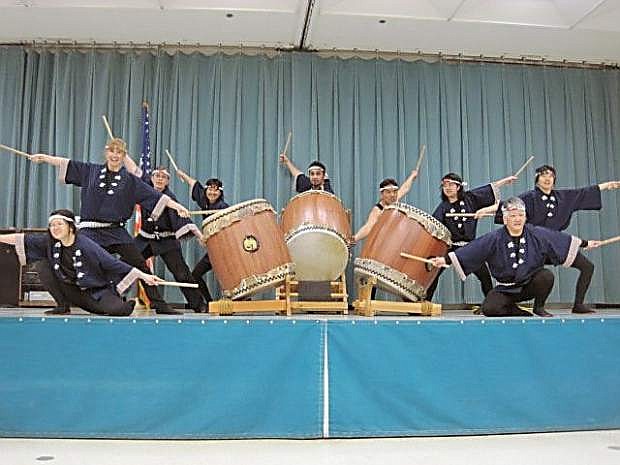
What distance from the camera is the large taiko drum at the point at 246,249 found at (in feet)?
11.8

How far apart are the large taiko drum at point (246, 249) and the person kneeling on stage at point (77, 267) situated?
0.51 metres

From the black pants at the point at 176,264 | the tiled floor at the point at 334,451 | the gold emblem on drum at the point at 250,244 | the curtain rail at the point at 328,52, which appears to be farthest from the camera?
the curtain rail at the point at 328,52

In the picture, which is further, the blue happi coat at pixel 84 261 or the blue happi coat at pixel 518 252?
the blue happi coat at pixel 518 252

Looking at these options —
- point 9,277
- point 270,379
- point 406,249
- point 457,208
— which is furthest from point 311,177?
point 9,277

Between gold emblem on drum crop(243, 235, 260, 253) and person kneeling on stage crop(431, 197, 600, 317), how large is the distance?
3.29ft

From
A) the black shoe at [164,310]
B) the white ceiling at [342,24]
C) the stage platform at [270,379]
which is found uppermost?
the white ceiling at [342,24]

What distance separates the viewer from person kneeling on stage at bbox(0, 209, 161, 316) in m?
3.23

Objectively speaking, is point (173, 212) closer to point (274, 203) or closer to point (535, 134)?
point (274, 203)

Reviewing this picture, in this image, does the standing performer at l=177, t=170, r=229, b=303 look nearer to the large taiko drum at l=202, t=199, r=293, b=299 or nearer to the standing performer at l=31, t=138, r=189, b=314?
the standing performer at l=31, t=138, r=189, b=314

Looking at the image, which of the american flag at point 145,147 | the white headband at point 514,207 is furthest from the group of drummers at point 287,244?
the american flag at point 145,147

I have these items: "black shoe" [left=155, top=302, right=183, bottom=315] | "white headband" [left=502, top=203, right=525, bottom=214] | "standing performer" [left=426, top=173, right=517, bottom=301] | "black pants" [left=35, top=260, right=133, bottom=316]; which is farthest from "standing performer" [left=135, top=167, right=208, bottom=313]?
"white headband" [left=502, top=203, right=525, bottom=214]

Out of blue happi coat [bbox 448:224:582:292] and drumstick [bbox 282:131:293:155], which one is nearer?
blue happi coat [bbox 448:224:582:292]

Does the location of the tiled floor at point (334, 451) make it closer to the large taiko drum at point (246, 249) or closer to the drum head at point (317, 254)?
the large taiko drum at point (246, 249)

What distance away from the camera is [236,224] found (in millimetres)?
3609
